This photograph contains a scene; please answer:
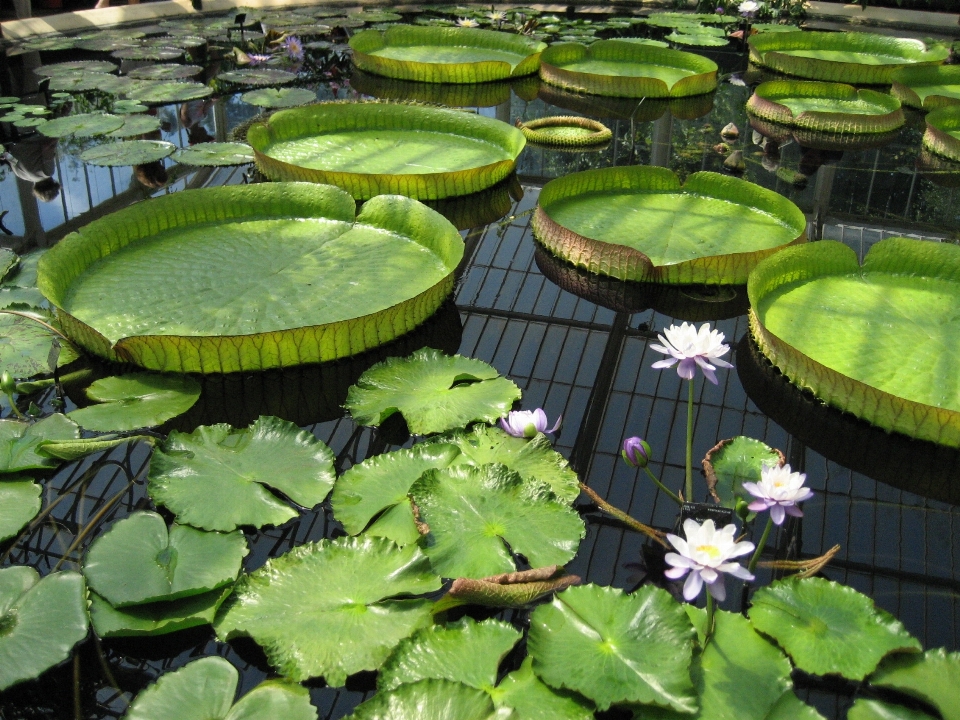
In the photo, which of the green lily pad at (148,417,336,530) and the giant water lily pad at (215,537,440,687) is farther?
the green lily pad at (148,417,336,530)

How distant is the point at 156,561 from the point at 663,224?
2448 mm

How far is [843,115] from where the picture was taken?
16.9ft

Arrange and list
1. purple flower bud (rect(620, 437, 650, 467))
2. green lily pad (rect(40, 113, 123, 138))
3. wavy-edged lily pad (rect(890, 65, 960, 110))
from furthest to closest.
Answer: wavy-edged lily pad (rect(890, 65, 960, 110)), green lily pad (rect(40, 113, 123, 138)), purple flower bud (rect(620, 437, 650, 467))

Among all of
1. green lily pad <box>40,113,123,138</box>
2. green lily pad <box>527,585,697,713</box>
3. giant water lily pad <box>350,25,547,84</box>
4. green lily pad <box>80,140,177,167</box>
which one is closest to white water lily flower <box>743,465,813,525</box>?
green lily pad <box>527,585,697,713</box>

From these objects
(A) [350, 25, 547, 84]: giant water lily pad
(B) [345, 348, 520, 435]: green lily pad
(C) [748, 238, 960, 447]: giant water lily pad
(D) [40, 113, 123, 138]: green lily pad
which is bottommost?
(B) [345, 348, 520, 435]: green lily pad

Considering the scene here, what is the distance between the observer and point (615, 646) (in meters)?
1.65

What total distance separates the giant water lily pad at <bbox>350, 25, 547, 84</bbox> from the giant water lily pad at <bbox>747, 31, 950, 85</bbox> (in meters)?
1.84

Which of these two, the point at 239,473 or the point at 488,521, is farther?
the point at 239,473

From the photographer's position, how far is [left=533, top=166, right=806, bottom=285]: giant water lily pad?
3199 millimetres

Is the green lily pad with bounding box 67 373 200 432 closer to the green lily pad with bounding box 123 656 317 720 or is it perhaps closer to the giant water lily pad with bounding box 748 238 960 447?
the green lily pad with bounding box 123 656 317 720

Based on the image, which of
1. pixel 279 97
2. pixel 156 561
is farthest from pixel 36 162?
pixel 156 561

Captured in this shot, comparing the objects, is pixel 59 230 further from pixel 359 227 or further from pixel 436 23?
pixel 436 23

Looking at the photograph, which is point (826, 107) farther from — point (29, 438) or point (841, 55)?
point (29, 438)

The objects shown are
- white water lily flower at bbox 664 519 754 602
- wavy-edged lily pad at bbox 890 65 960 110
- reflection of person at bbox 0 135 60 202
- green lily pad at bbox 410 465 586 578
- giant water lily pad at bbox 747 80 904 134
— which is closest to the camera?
white water lily flower at bbox 664 519 754 602
